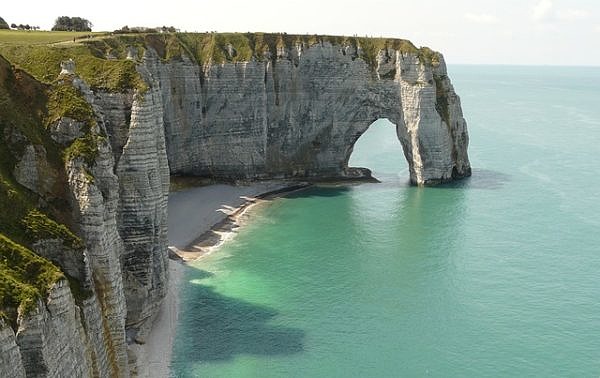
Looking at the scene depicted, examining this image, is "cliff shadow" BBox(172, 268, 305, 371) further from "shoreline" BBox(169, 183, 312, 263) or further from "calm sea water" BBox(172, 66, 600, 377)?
"shoreline" BBox(169, 183, 312, 263)

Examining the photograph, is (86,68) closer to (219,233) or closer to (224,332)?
(224,332)

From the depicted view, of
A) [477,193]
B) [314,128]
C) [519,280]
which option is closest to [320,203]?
[314,128]

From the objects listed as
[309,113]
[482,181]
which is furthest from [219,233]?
[482,181]

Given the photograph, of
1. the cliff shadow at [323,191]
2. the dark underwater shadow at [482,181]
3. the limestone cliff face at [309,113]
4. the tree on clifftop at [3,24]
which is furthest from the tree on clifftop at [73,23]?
the dark underwater shadow at [482,181]

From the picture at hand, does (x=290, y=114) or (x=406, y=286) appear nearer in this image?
(x=406, y=286)

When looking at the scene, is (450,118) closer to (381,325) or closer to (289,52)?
(289,52)

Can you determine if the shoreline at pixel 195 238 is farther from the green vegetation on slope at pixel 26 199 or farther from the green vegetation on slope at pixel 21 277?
the green vegetation on slope at pixel 21 277
